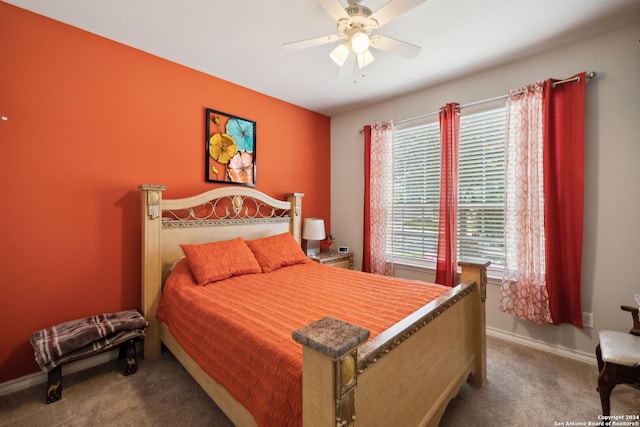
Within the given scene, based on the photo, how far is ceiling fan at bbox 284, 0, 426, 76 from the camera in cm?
161

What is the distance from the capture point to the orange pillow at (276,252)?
9.07 feet

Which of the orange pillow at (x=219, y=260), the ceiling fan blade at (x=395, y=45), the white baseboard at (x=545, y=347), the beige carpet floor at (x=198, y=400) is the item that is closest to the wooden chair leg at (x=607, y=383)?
the beige carpet floor at (x=198, y=400)

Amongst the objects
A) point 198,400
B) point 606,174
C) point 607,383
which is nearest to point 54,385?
point 198,400

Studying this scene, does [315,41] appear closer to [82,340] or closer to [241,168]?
[241,168]

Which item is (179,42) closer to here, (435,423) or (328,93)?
(328,93)

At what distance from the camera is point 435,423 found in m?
1.48

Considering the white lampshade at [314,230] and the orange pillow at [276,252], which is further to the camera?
the white lampshade at [314,230]

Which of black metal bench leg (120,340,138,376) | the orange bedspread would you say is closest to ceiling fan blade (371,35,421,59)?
the orange bedspread

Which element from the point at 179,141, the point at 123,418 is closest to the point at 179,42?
the point at 179,141

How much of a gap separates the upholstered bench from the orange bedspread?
26cm

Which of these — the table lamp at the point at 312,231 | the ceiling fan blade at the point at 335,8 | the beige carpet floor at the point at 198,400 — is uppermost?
the ceiling fan blade at the point at 335,8

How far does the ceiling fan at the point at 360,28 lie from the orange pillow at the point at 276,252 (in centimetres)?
180

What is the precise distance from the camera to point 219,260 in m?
2.43

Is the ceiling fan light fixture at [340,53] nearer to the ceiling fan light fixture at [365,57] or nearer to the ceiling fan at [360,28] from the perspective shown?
the ceiling fan at [360,28]
